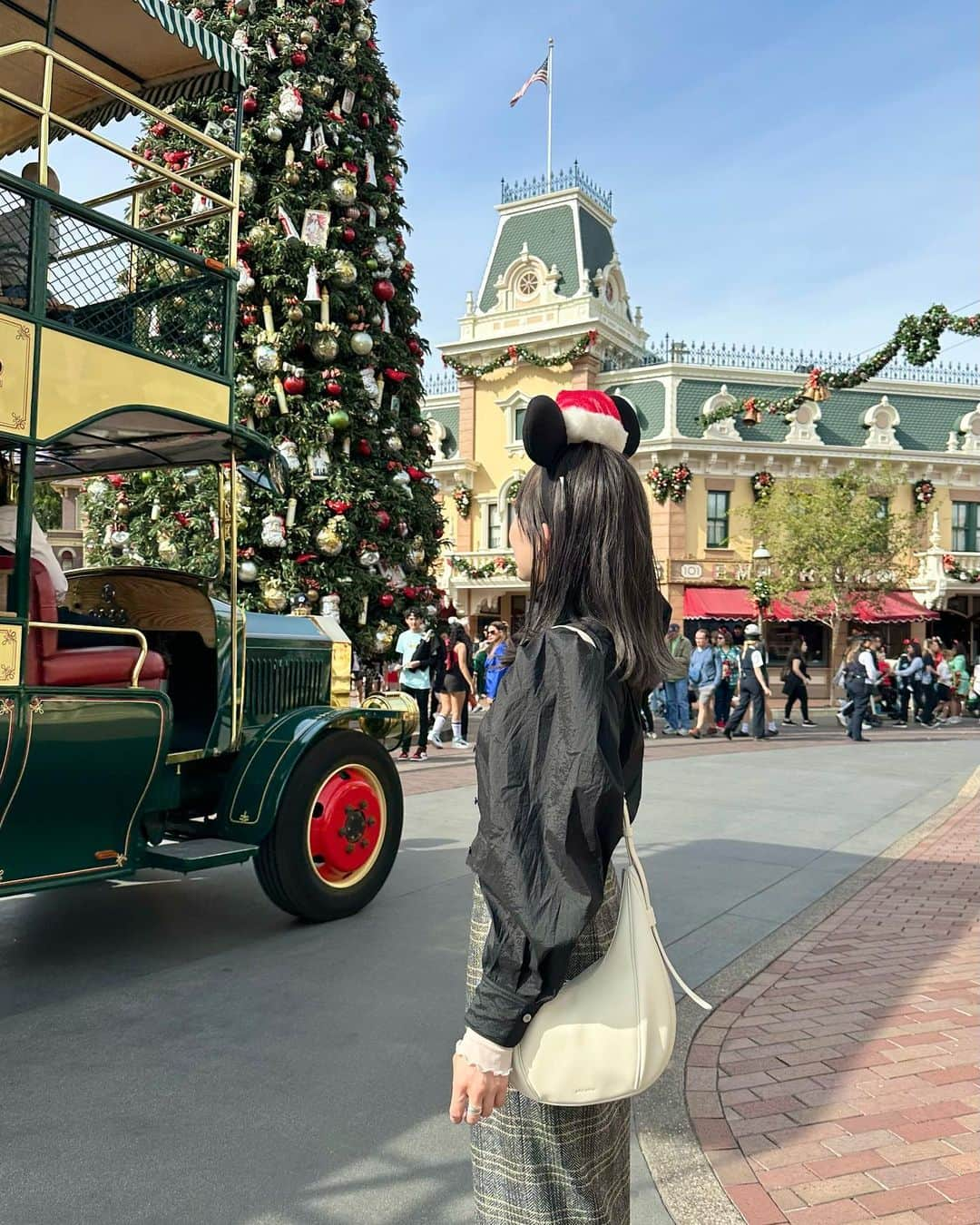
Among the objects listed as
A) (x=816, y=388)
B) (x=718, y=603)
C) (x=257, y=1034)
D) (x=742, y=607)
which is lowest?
(x=257, y=1034)

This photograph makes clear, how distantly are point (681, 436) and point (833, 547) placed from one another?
25.8 feet

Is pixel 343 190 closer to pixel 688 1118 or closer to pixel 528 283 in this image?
pixel 688 1118

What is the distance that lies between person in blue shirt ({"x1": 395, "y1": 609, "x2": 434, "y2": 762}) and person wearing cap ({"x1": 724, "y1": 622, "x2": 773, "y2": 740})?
20.6 feet

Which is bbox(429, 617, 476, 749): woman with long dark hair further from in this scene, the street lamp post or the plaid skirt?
the plaid skirt

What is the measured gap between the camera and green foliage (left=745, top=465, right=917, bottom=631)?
26.8 meters

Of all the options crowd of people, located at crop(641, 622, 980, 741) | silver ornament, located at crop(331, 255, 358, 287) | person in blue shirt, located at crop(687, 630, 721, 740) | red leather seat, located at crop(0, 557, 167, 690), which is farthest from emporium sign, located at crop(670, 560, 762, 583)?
red leather seat, located at crop(0, 557, 167, 690)

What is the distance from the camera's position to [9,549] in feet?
13.8

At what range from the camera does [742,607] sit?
107 feet

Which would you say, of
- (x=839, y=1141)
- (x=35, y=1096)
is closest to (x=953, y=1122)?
(x=839, y=1141)

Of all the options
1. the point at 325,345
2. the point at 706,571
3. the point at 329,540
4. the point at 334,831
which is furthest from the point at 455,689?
the point at 706,571

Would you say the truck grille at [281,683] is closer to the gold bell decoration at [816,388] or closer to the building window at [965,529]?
the gold bell decoration at [816,388]

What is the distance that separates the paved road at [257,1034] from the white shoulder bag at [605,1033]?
137 centimetres

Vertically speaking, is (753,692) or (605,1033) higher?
(605,1033)

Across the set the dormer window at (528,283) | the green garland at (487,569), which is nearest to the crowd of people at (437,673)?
the green garland at (487,569)
